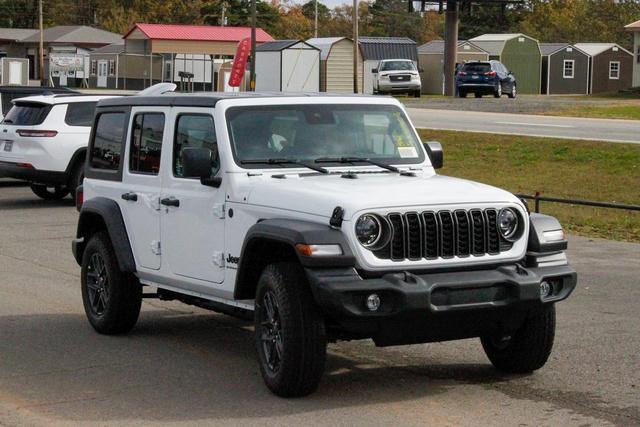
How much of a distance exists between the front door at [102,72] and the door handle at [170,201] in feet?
247

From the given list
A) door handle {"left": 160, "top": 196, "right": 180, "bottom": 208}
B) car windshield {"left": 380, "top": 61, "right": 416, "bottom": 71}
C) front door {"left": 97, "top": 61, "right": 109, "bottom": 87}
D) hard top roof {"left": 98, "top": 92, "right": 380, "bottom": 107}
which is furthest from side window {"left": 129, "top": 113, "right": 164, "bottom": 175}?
front door {"left": 97, "top": 61, "right": 109, "bottom": 87}

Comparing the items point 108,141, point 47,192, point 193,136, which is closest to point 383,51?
point 47,192

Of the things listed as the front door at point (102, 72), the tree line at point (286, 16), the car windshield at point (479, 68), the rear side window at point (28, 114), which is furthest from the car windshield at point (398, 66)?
the tree line at point (286, 16)

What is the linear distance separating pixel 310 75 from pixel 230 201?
55.0 m

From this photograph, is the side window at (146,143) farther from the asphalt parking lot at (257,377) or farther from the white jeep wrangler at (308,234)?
the asphalt parking lot at (257,377)

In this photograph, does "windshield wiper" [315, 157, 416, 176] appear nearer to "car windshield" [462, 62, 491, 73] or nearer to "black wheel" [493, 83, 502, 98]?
"car windshield" [462, 62, 491, 73]

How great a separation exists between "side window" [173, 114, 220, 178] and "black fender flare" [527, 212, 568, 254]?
84.3 inches

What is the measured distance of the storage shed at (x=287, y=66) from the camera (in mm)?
60031

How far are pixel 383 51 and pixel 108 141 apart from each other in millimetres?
62143

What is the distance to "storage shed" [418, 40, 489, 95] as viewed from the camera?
2817 inches

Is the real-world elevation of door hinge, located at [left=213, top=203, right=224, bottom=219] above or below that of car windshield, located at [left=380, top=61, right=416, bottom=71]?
below

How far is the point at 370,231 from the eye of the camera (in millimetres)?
7254

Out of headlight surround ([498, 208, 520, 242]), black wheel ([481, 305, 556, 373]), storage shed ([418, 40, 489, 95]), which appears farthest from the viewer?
storage shed ([418, 40, 489, 95])

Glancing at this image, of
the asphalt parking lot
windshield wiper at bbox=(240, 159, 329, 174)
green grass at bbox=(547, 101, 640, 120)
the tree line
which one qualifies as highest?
the tree line
